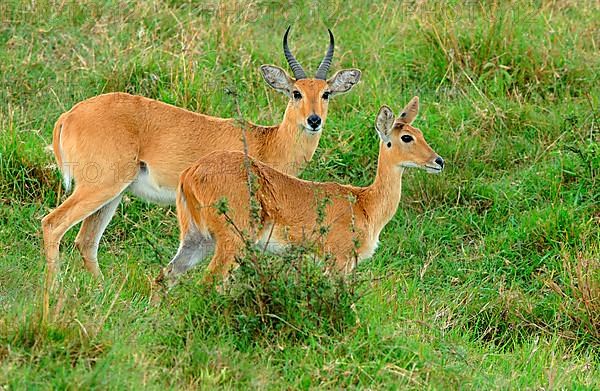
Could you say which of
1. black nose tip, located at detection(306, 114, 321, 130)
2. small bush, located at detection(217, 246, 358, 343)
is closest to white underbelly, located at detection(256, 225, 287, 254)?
small bush, located at detection(217, 246, 358, 343)

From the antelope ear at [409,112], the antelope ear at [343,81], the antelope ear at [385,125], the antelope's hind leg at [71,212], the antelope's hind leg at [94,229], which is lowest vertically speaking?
the antelope's hind leg at [94,229]

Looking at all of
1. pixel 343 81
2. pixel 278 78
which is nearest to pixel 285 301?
pixel 278 78

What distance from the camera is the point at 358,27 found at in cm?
1036

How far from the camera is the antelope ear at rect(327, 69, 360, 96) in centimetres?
838

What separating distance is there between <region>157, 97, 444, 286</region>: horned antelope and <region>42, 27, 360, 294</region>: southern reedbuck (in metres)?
0.80

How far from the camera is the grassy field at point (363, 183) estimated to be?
17.9 ft

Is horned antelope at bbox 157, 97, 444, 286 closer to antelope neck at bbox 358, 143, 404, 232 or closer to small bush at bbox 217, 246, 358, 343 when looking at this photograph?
antelope neck at bbox 358, 143, 404, 232

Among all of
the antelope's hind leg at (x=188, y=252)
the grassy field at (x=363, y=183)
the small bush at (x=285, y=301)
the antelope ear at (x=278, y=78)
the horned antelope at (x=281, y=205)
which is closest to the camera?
the grassy field at (x=363, y=183)

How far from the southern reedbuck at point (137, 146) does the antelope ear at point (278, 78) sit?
12 cm

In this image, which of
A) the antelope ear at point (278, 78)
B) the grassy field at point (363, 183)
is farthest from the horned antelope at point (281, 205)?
the antelope ear at point (278, 78)

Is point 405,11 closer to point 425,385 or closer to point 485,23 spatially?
point 485,23

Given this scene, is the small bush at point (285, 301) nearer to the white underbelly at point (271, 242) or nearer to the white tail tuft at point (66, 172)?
the white underbelly at point (271, 242)

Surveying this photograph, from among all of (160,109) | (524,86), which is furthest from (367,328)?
(524,86)

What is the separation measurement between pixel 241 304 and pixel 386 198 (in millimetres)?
1755
